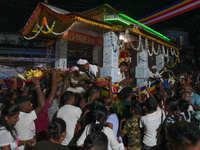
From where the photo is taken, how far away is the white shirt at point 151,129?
3045mm

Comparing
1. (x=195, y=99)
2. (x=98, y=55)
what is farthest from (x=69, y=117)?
(x=98, y=55)

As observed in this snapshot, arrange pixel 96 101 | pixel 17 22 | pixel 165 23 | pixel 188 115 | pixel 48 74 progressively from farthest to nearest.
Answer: pixel 165 23 → pixel 17 22 → pixel 48 74 → pixel 188 115 → pixel 96 101

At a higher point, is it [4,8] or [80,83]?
[4,8]

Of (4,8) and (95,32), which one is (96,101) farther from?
(4,8)

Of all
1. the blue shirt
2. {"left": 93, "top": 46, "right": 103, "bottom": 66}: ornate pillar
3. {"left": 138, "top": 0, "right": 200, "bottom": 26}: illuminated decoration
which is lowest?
the blue shirt

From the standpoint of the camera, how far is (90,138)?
6.26ft

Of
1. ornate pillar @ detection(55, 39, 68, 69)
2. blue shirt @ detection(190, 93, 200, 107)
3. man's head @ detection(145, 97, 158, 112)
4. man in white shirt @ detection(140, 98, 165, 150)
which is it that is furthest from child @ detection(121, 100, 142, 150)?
ornate pillar @ detection(55, 39, 68, 69)

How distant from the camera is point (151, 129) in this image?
305 centimetres

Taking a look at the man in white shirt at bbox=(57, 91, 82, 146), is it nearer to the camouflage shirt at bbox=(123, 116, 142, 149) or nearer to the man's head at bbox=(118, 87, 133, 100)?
the camouflage shirt at bbox=(123, 116, 142, 149)

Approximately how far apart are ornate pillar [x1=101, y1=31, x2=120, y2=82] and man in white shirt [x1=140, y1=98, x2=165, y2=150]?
13.8ft

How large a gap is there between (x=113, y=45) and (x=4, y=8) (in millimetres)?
16214

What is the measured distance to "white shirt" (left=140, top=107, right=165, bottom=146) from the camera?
3.04m

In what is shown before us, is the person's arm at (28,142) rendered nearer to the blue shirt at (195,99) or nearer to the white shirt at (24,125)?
the white shirt at (24,125)

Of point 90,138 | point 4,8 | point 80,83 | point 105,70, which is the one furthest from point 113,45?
point 4,8
